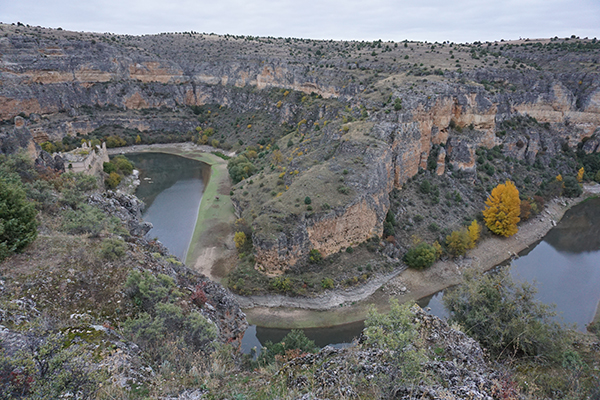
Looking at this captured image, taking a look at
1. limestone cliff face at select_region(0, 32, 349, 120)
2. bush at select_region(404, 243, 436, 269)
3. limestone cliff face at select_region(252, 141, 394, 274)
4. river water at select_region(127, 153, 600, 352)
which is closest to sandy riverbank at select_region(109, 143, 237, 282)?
river water at select_region(127, 153, 600, 352)

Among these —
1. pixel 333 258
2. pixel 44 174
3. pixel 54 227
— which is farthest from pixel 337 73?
pixel 54 227

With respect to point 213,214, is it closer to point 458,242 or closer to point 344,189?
point 344,189

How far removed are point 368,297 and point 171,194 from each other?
35.0m

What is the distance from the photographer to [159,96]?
268 feet

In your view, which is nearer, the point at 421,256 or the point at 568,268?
the point at 421,256

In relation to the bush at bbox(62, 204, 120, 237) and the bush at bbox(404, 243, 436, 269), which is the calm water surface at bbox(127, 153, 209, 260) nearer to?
the bush at bbox(62, 204, 120, 237)

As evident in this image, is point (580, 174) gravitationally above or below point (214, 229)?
above

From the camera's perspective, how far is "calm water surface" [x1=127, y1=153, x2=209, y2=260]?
37.2m

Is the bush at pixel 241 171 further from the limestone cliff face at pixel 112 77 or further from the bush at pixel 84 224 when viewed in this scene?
the bush at pixel 84 224

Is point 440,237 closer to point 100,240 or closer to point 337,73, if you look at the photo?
point 100,240

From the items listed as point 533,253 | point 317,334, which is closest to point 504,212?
point 533,253

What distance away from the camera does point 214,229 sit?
37.9 m

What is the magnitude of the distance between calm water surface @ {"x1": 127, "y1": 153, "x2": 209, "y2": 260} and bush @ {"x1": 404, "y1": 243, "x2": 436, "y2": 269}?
2228 cm

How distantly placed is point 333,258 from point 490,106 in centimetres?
3145
